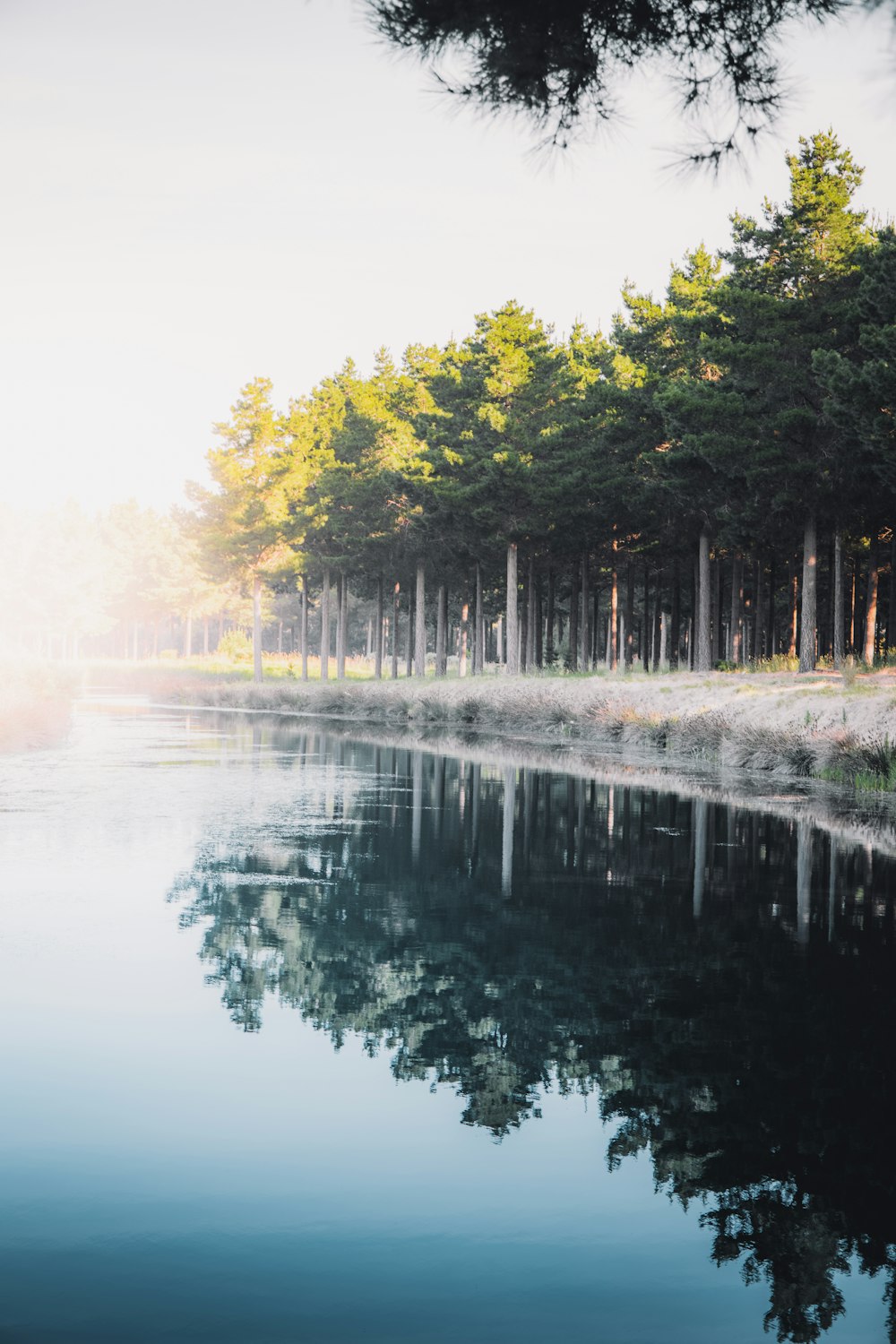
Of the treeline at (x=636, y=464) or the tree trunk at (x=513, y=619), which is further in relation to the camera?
the tree trunk at (x=513, y=619)

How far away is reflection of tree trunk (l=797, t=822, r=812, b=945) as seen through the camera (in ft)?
34.6

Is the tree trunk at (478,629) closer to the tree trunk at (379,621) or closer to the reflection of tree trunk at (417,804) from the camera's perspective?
the tree trunk at (379,621)

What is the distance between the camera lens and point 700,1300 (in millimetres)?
4270

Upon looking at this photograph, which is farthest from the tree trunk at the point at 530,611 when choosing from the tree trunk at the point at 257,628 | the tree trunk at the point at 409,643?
the tree trunk at the point at 257,628

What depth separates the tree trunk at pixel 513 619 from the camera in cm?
5097

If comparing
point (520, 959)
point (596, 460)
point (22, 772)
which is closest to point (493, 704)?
point (596, 460)

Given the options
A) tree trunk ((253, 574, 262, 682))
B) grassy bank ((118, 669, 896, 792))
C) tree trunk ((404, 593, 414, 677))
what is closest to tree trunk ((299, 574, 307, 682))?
tree trunk ((253, 574, 262, 682))

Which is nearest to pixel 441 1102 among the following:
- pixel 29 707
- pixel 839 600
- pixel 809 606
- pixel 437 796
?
pixel 437 796

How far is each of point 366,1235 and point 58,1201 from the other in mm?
1258

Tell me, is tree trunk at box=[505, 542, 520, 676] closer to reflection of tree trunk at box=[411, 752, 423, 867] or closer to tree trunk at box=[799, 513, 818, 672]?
tree trunk at box=[799, 513, 818, 672]

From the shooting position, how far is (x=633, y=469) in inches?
1934

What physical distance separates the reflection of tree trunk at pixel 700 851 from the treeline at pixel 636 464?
1646 cm

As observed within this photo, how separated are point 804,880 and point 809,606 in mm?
25308

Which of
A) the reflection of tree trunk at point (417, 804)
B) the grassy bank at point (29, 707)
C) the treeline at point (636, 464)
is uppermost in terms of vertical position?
the treeline at point (636, 464)
